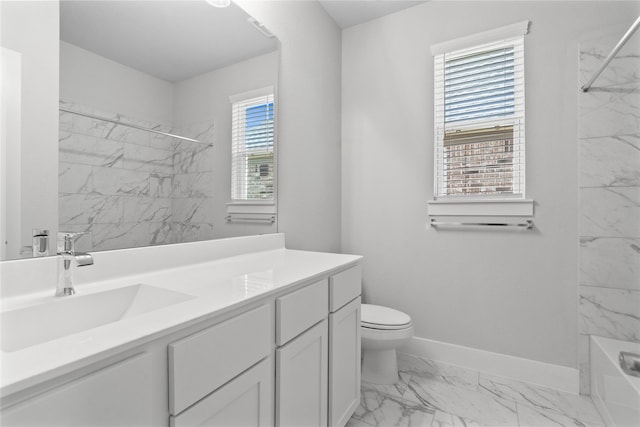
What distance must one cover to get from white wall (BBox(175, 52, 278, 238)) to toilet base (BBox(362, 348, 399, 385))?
3.63ft

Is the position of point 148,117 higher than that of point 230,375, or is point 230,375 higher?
point 148,117

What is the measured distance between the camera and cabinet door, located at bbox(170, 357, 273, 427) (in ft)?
2.36

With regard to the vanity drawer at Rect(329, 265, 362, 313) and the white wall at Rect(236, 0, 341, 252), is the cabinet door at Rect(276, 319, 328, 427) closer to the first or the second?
the vanity drawer at Rect(329, 265, 362, 313)

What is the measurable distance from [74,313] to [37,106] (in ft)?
1.95

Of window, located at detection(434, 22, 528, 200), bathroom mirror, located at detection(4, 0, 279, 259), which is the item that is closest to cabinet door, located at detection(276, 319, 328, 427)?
bathroom mirror, located at detection(4, 0, 279, 259)

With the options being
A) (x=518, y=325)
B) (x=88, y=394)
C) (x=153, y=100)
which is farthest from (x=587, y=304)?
(x=153, y=100)

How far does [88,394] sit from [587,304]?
7.60ft

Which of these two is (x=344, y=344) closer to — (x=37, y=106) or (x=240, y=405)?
(x=240, y=405)

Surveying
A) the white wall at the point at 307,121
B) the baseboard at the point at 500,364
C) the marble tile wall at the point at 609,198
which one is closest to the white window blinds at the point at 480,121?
the marble tile wall at the point at 609,198

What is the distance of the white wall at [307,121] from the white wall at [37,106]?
3.07 ft

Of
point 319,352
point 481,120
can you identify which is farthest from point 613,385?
point 481,120

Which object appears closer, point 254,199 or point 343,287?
point 343,287

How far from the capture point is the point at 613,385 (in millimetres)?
1533

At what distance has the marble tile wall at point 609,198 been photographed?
1.72 m
